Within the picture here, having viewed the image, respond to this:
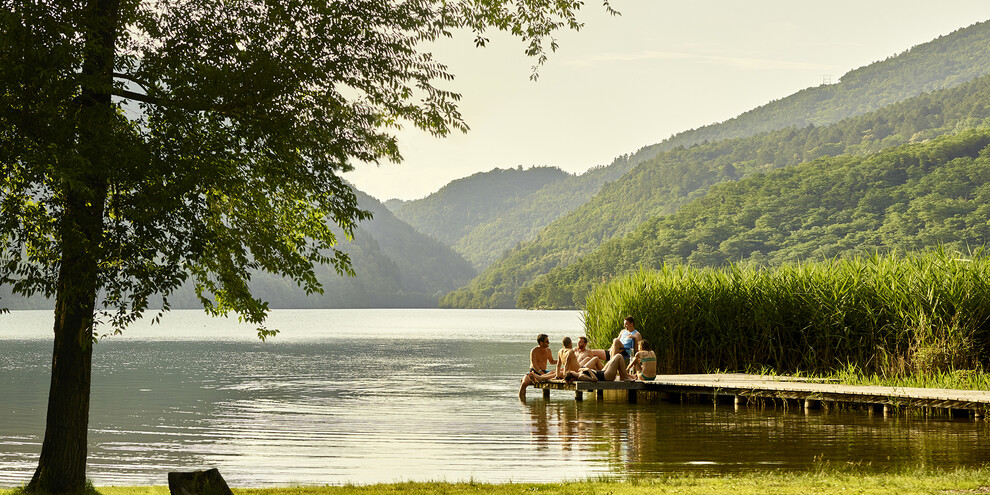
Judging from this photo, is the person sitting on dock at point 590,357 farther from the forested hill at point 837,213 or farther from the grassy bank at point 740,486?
the forested hill at point 837,213

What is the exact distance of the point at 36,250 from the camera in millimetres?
9203

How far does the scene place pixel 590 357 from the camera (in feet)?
68.5

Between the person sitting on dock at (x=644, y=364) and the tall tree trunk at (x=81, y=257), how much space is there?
12553mm

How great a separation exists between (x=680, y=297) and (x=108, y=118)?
634 inches

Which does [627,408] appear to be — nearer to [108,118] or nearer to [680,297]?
[680,297]

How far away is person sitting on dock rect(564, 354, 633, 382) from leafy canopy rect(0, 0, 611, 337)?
10.6 metres

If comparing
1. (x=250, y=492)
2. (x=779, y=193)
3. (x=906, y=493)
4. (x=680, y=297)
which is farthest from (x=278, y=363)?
(x=779, y=193)

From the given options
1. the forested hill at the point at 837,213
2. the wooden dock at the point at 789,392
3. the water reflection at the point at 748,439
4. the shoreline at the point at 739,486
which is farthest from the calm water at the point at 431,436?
the forested hill at the point at 837,213

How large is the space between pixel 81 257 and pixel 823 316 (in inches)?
639

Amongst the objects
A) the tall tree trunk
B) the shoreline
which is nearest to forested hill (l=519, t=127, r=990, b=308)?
Result: the shoreline

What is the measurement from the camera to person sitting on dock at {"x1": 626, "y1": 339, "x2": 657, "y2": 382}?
19531mm

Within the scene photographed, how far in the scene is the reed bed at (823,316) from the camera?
1789 cm

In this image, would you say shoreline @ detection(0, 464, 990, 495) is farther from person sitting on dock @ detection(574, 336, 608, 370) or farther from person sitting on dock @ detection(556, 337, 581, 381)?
person sitting on dock @ detection(556, 337, 581, 381)

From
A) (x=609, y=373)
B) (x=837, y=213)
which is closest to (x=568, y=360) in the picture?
(x=609, y=373)
